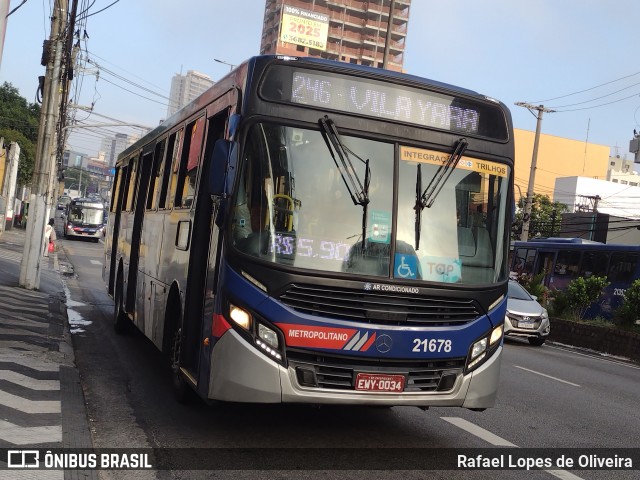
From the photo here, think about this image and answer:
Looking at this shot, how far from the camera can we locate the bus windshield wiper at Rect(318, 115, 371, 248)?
6.10 m

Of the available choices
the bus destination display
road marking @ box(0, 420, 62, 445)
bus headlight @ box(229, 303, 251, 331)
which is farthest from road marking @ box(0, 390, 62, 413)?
the bus destination display

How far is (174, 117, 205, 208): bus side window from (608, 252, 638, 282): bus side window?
863 inches

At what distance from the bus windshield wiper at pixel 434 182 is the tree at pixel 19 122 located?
193ft

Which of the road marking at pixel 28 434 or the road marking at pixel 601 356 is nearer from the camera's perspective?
the road marking at pixel 28 434

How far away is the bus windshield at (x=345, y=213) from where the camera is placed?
19.6 ft

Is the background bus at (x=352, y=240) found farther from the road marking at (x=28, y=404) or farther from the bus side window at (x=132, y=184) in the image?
the bus side window at (x=132, y=184)

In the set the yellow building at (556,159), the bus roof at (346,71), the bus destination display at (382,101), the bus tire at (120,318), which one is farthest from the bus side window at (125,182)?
the yellow building at (556,159)

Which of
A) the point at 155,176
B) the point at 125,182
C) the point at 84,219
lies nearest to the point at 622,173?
the point at 84,219

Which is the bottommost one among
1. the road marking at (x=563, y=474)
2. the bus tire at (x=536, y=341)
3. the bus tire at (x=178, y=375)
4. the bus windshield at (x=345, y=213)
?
the bus tire at (x=536, y=341)

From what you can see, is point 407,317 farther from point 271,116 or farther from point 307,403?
point 271,116

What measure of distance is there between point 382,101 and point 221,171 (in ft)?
4.92

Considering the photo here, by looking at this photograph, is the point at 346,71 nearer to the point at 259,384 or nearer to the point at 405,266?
the point at 405,266

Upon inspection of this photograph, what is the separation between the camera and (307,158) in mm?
6078

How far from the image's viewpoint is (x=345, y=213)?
608 cm
